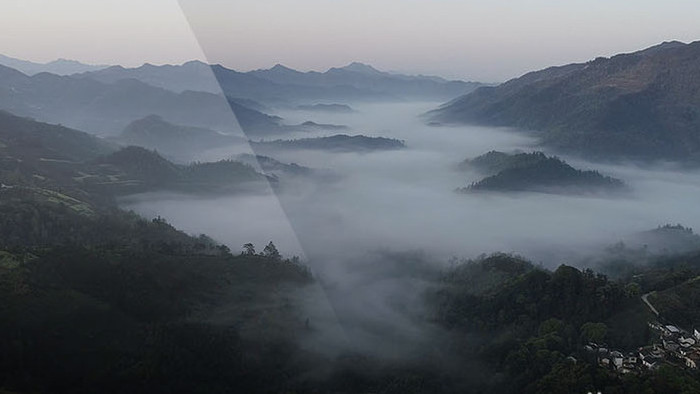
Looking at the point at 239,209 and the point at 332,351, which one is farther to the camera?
the point at 239,209

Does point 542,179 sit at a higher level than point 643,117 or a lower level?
lower

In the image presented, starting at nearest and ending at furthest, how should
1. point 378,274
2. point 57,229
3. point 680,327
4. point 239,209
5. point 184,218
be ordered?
point 680,327
point 57,229
point 378,274
point 184,218
point 239,209

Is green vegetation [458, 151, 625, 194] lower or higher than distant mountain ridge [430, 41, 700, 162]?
lower

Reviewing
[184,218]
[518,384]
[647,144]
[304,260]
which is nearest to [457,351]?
[518,384]

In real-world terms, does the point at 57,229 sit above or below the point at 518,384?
above

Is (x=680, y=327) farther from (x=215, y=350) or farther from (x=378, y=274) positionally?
(x=378, y=274)

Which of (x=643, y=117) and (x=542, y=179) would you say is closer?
(x=542, y=179)

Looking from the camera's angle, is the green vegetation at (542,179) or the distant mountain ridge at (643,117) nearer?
the green vegetation at (542,179)

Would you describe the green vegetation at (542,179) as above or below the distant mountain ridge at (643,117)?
below

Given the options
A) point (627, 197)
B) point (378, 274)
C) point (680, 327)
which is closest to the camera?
point (680, 327)

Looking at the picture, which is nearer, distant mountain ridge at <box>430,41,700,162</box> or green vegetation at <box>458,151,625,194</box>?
green vegetation at <box>458,151,625,194</box>
